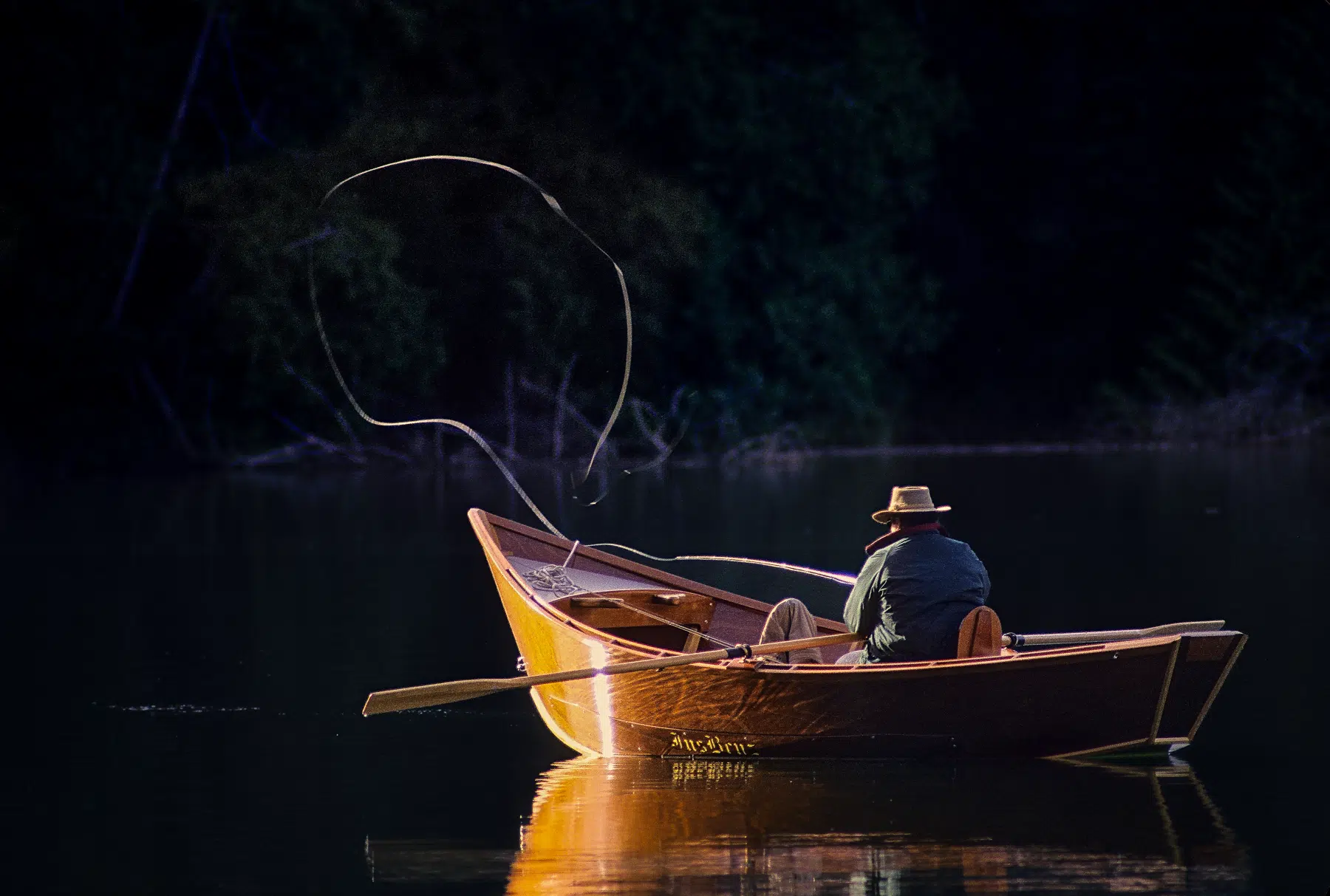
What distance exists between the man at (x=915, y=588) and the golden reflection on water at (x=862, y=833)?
0.51 meters

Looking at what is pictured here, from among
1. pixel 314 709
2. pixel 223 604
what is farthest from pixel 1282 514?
pixel 314 709

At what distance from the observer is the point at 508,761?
8.45 meters

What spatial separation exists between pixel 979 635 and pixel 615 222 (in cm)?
2311

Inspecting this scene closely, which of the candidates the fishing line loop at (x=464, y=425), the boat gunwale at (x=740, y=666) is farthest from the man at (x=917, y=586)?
the fishing line loop at (x=464, y=425)

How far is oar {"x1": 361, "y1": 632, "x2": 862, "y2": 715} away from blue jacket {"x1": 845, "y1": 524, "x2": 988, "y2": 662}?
24 cm

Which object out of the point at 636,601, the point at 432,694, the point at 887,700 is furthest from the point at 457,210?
the point at 887,700

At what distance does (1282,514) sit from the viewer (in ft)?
62.6

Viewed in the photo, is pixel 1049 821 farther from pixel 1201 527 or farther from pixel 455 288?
pixel 455 288

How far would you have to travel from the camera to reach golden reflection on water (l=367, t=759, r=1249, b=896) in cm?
623

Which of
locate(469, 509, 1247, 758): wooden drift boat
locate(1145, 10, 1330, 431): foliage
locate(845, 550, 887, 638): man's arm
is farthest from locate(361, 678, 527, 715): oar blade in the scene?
locate(1145, 10, 1330, 431): foliage

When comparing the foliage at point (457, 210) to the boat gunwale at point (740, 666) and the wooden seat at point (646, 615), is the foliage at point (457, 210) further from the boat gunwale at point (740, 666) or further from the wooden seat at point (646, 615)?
the wooden seat at point (646, 615)

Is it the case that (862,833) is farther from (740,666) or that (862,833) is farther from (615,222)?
(615,222)

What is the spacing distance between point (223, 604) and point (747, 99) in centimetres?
2057

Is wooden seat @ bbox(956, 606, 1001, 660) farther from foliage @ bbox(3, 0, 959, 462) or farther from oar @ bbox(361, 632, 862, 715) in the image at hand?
foliage @ bbox(3, 0, 959, 462)
